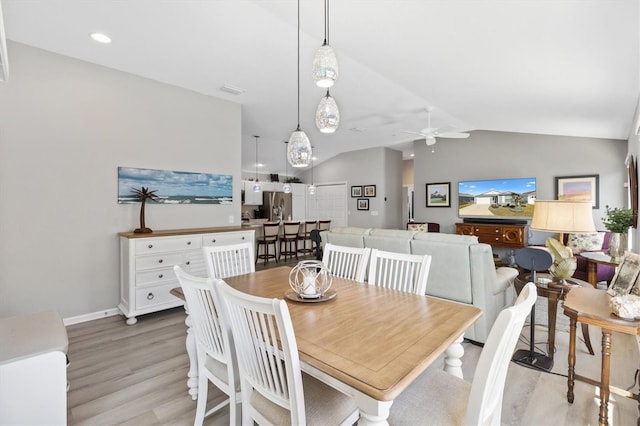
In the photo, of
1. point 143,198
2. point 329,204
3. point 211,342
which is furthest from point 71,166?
point 329,204

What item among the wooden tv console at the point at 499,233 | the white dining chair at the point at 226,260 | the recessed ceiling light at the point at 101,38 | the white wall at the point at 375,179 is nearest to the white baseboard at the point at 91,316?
the white dining chair at the point at 226,260

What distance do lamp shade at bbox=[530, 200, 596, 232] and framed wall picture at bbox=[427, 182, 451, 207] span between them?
5.04 meters

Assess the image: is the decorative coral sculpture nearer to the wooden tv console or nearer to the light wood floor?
the light wood floor

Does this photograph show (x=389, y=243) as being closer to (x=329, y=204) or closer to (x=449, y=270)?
(x=449, y=270)

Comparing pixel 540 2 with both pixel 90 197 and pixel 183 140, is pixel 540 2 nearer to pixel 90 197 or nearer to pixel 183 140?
pixel 183 140

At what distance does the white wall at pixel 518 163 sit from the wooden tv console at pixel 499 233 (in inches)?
25.1

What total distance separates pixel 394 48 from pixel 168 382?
3.63m

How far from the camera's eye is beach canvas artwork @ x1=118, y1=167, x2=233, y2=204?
11.9 feet

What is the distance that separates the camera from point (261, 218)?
28.8 ft

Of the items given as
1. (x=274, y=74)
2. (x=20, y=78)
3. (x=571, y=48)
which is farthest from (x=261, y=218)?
(x=571, y=48)

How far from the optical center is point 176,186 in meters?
4.07

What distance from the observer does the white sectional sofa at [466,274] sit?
8.78 feet

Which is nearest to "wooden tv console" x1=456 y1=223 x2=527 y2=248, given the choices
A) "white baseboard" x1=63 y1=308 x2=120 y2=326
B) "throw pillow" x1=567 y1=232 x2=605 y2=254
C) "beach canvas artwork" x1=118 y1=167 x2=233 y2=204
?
"throw pillow" x1=567 y1=232 x2=605 y2=254

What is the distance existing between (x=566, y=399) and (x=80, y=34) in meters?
5.15
